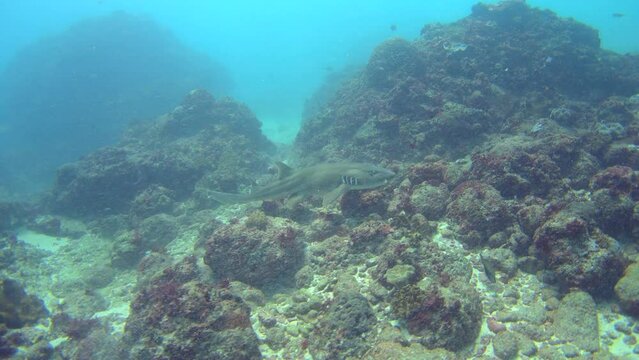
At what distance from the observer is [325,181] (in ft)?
32.5

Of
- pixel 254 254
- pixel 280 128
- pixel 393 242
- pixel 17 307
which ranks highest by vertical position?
pixel 280 128

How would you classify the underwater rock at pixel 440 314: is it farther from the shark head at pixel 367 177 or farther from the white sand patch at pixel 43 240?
the white sand patch at pixel 43 240

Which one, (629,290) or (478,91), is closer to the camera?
(629,290)

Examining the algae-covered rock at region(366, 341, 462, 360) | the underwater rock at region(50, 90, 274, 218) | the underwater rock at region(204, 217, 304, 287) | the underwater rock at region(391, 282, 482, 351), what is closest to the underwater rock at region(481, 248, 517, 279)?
the underwater rock at region(391, 282, 482, 351)

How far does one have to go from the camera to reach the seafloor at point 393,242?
5637 millimetres

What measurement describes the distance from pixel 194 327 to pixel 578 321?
19.2 ft

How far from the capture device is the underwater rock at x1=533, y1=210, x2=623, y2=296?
6012 millimetres

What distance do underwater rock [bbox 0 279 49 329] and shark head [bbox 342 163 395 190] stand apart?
339 inches

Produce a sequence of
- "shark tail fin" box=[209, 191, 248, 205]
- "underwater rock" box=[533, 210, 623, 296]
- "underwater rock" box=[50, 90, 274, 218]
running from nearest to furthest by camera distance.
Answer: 1. "underwater rock" box=[533, 210, 623, 296]
2. "shark tail fin" box=[209, 191, 248, 205]
3. "underwater rock" box=[50, 90, 274, 218]

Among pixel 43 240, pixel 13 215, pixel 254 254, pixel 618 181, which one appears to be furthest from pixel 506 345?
pixel 13 215

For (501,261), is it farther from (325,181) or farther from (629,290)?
(325,181)

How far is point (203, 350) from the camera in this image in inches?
211

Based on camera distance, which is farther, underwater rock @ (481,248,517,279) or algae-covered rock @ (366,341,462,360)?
underwater rock @ (481,248,517,279)

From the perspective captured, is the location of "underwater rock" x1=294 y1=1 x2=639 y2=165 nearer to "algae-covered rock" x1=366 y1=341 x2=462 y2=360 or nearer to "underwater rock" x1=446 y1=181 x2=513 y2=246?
"underwater rock" x1=446 y1=181 x2=513 y2=246
